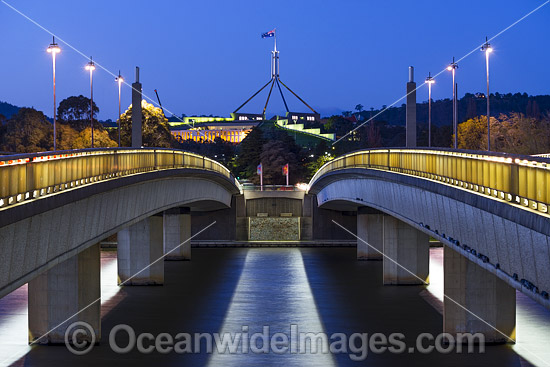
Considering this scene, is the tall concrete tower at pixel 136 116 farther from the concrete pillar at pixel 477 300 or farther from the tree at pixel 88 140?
the tree at pixel 88 140

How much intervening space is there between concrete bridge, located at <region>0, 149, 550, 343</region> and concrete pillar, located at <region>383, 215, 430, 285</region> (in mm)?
63

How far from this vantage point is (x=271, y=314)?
41438mm

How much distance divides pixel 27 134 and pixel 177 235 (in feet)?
72.4

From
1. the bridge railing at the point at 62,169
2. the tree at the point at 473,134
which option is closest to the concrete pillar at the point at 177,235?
the bridge railing at the point at 62,169

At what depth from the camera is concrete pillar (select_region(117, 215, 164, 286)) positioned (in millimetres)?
51156

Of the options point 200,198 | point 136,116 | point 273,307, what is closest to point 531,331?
point 273,307

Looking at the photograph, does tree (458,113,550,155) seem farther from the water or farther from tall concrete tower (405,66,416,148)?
tall concrete tower (405,66,416,148)

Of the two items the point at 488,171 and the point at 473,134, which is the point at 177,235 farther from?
the point at 488,171

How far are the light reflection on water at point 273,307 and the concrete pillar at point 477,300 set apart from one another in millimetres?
5007

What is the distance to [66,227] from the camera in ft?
70.7

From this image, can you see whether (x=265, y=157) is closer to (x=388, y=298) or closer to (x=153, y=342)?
(x=388, y=298)

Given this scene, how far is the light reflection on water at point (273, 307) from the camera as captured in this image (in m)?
31.4

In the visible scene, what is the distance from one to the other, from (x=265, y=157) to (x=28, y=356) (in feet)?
306

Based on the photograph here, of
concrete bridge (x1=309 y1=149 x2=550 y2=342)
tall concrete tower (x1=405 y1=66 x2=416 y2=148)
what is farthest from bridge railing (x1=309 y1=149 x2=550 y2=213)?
tall concrete tower (x1=405 y1=66 x2=416 y2=148)
